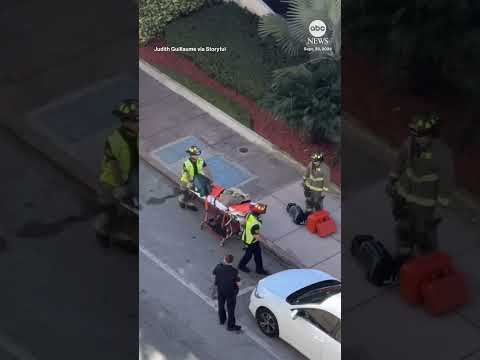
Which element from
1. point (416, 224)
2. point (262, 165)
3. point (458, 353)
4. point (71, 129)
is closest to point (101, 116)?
point (71, 129)

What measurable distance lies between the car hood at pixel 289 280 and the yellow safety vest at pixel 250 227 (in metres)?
0.28

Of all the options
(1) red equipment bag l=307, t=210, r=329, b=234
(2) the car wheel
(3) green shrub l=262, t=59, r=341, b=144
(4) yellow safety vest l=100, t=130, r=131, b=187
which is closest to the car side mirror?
(2) the car wheel

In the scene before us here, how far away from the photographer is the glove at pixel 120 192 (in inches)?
241

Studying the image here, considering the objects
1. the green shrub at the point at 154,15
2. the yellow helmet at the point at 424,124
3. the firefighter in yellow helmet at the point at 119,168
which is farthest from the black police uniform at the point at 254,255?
the green shrub at the point at 154,15

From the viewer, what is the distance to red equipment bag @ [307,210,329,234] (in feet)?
20.4

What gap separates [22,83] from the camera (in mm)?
5801

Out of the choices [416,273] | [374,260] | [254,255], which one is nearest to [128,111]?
[254,255]

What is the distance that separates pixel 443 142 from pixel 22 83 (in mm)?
2704

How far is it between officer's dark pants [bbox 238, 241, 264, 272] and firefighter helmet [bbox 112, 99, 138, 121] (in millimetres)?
1193

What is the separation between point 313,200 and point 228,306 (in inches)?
36.9

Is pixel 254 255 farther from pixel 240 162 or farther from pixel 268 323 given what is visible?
pixel 240 162

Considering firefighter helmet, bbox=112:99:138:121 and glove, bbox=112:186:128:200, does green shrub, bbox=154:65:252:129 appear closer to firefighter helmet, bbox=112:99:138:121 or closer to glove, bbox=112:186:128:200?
firefighter helmet, bbox=112:99:138:121

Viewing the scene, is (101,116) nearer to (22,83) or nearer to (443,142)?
(22,83)

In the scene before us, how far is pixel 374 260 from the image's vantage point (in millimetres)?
5969
